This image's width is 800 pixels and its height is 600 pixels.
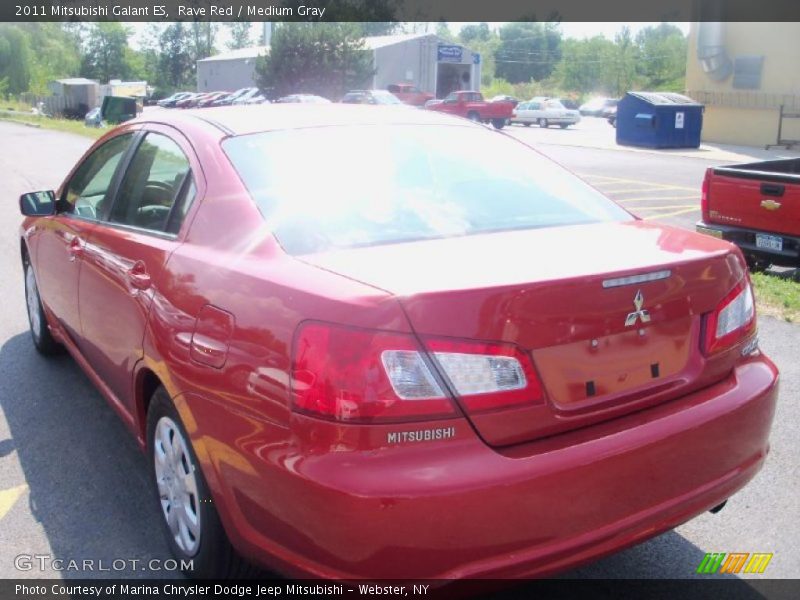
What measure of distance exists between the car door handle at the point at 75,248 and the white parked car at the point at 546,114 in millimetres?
41802

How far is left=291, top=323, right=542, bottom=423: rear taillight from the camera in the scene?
2.22m

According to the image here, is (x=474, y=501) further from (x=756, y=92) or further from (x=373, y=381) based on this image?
(x=756, y=92)

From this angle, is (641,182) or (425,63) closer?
(641,182)

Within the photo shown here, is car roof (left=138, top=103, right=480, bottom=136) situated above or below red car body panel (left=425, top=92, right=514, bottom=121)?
above

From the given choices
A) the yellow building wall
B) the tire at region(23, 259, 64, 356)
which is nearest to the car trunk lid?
the tire at region(23, 259, 64, 356)

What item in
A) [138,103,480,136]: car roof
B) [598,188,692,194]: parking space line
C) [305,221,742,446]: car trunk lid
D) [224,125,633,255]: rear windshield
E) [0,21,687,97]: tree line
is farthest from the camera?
[0,21,687,97]: tree line

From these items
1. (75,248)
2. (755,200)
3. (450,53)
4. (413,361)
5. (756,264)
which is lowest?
(756,264)

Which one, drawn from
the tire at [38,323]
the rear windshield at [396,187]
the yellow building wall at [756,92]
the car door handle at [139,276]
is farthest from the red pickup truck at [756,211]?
the yellow building wall at [756,92]

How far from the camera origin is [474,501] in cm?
Answer: 220

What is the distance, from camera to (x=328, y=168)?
317cm

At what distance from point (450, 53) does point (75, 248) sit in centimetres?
6087

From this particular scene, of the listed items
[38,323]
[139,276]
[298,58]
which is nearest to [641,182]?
[38,323]

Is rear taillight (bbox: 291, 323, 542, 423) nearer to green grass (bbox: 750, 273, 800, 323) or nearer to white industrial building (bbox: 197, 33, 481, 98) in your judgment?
green grass (bbox: 750, 273, 800, 323)

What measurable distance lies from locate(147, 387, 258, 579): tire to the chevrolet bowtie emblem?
4.71ft
